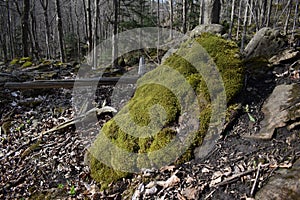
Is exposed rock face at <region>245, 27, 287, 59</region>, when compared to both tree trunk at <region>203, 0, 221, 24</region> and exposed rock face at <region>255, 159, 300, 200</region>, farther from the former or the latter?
exposed rock face at <region>255, 159, 300, 200</region>

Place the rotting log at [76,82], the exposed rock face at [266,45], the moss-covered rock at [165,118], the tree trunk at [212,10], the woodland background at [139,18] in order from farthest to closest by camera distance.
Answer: the woodland background at [139,18]
the rotting log at [76,82]
the tree trunk at [212,10]
the exposed rock face at [266,45]
the moss-covered rock at [165,118]

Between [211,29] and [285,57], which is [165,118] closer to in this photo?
[285,57]

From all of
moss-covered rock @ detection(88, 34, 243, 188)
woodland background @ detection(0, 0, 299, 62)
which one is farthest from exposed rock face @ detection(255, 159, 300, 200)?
woodland background @ detection(0, 0, 299, 62)

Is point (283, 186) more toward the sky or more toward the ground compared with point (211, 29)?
more toward the ground

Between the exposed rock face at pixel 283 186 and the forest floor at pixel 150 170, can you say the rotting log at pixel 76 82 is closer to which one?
the forest floor at pixel 150 170

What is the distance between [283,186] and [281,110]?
3.68 feet

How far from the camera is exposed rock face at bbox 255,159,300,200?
2.06 metres

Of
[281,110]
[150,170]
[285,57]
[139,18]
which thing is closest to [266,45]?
[285,57]

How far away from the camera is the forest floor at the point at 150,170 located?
98.3 inches

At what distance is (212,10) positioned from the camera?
639 cm

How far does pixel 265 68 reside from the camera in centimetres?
381

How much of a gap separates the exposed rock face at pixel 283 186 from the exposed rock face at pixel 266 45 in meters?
2.50

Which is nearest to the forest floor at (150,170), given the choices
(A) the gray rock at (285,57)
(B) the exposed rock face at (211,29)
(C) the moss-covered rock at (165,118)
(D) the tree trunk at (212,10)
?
(C) the moss-covered rock at (165,118)

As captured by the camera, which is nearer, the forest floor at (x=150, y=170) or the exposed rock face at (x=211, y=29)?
the forest floor at (x=150, y=170)
